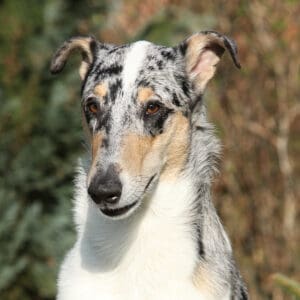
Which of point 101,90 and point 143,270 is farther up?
point 101,90

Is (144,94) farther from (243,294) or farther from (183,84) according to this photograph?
(243,294)

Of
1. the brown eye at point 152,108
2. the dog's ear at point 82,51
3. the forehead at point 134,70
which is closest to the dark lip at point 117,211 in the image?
the brown eye at point 152,108

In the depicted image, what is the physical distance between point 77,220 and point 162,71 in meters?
1.10

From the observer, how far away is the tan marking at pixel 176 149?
7109 millimetres

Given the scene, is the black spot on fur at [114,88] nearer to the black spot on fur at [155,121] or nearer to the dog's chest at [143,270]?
the black spot on fur at [155,121]

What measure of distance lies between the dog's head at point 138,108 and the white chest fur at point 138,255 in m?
0.24

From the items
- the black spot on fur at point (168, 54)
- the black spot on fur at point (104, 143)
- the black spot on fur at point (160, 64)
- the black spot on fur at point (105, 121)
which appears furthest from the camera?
the black spot on fur at point (168, 54)

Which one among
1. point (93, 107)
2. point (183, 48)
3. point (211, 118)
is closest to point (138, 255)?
point (93, 107)

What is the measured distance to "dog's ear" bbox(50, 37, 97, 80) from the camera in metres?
7.68

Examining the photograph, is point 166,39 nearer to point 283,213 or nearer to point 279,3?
point 279,3

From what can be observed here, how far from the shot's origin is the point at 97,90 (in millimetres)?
7059

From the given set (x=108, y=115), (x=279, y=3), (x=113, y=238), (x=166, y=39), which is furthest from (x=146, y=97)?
(x=279, y=3)

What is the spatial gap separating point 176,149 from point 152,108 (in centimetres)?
31

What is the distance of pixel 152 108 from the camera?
703 centimetres
